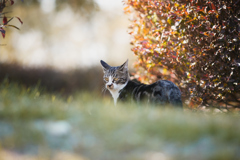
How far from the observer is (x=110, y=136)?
2740 mm

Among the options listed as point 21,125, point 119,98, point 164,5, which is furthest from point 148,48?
point 21,125

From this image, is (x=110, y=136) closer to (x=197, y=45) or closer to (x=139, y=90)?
(x=139, y=90)

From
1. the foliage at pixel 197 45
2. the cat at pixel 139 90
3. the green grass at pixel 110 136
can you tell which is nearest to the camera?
the green grass at pixel 110 136

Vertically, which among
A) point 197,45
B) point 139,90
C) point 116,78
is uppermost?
point 197,45

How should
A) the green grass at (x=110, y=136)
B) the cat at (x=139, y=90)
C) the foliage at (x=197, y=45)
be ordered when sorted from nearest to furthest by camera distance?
1. the green grass at (x=110, y=136)
2. the cat at (x=139, y=90)
3. the foliage at (x=197, y=45)

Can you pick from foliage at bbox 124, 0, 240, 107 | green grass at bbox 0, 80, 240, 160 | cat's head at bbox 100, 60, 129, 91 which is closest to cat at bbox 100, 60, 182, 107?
cat's head at bbox 100, 60, 129, 91

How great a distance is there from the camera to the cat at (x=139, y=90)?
4.41m

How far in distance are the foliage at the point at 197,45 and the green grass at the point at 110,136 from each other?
2388 millimetres

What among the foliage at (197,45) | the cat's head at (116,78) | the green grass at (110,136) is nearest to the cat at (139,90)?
the cat's head at (116,78)

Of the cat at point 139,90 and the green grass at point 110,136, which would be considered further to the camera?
the cat at point 139,90

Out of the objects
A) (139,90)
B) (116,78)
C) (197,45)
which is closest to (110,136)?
(139,90)

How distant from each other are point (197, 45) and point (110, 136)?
11.0ft

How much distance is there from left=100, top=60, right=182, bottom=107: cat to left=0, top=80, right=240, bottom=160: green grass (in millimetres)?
1102

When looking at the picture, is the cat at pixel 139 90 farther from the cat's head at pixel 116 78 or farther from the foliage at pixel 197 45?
the foliage at pixel 197 45
